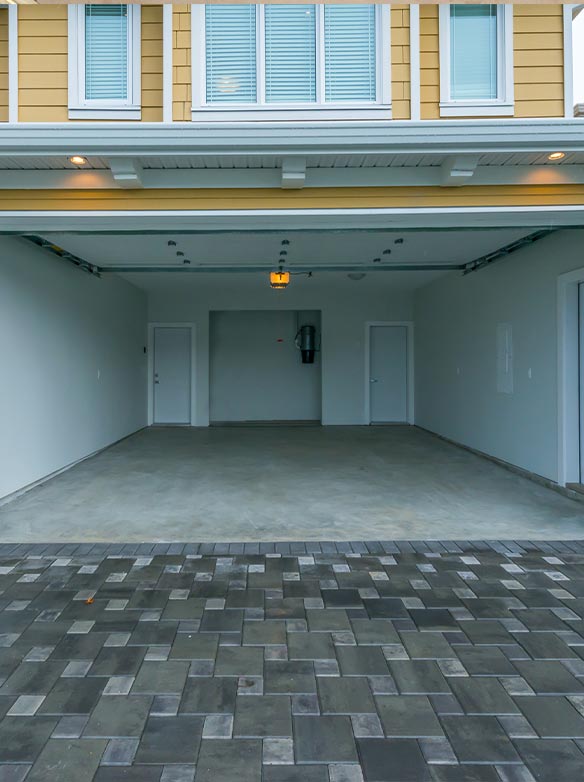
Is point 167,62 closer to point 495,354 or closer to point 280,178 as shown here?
point 280,178

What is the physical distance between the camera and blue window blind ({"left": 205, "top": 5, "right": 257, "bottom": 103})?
3445mm

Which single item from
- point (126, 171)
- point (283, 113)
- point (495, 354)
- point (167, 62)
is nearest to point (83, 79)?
point (167, 62)

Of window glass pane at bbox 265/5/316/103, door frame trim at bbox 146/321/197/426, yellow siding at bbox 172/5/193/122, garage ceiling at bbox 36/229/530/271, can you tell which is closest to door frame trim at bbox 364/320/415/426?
garage ceiling at bbox 36/229/530/271

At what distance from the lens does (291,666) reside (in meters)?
2.06

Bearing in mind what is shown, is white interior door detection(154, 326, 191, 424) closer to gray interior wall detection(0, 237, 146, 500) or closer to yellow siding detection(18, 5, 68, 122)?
gray interior wall detection(0, 237, 146, 500)

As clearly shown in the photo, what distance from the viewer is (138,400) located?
8.85 meters

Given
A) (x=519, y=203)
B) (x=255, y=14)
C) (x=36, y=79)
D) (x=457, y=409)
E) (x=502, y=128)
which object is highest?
(x=255, y=14)

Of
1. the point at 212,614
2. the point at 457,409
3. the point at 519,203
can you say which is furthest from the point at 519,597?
the point at 457,409

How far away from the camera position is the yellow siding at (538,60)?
335cm

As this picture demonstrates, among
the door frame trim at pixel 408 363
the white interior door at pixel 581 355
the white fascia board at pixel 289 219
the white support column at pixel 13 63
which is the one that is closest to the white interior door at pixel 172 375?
the door frame trim at pixel 408 363

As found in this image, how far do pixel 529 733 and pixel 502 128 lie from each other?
3.08 meters

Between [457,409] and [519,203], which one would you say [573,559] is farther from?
[457,409]

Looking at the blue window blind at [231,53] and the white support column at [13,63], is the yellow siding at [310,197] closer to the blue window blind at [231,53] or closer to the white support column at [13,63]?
the white support column at [13,63]

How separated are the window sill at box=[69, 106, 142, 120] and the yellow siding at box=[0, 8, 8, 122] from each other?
0.44 meters
